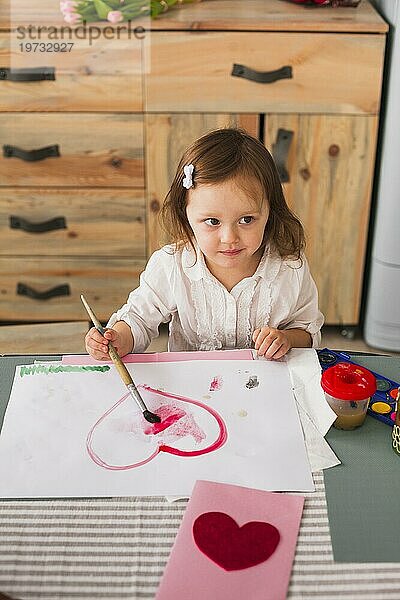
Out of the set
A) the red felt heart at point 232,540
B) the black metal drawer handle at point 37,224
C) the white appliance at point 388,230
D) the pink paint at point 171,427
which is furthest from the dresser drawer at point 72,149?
the red felt heart at point 232,540

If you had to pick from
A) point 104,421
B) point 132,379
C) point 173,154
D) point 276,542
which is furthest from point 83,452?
point 173,154

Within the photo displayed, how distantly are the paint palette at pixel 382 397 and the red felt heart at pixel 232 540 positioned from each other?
0.26 meters

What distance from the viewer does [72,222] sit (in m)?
2.47

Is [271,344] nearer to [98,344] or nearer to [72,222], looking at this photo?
[98,344]

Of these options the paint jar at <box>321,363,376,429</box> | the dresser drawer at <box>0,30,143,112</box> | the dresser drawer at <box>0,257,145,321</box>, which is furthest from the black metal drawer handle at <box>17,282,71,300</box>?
the paint jar at <box>321,363,376,429</box>

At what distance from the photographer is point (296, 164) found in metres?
2.38

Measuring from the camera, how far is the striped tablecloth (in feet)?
2.84

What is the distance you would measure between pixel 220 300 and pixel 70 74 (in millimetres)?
1091

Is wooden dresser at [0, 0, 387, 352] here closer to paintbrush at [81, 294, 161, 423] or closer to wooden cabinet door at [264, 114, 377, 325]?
wooden cabinet door at [264, 114, 377, 325]

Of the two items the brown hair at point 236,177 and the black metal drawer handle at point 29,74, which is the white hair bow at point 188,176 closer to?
the brown hair at point 236,177

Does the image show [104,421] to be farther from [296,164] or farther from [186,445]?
[296,164]

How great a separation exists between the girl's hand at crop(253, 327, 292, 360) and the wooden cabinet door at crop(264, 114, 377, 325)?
118 cm

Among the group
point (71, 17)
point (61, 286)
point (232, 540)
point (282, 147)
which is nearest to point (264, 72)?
point (282, 147)

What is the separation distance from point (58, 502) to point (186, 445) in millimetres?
181
